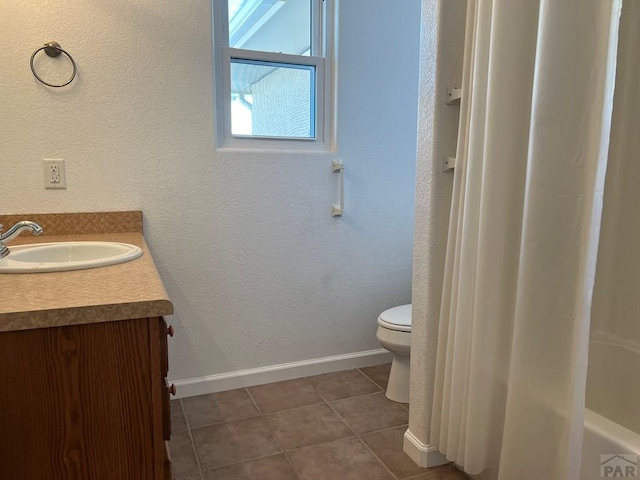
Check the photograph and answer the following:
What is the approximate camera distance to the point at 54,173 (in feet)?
6.29

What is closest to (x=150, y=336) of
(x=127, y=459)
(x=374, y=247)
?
(x=127, y=459)

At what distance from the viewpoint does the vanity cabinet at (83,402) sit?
0.89 m

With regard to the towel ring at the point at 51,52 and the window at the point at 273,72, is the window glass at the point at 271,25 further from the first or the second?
the towel ring at the point at 51,52

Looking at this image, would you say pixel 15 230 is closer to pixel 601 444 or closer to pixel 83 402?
pixel 83 402

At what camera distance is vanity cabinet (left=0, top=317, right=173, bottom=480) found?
894mm

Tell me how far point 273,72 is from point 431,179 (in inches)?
44.5

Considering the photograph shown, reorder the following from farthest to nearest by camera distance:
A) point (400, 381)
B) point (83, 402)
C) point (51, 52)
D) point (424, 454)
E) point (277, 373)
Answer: point (277, 373)
point (400, 381)
point (51, 52)
point (424, 454)
point (83, 402)

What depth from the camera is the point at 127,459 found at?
97 centimetres

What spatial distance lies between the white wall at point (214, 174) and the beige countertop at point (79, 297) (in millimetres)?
930

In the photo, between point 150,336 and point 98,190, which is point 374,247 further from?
point 150,336

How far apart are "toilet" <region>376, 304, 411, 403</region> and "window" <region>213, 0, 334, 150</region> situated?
3.07ft

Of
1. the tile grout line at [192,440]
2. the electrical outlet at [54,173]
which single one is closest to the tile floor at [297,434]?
the tile grout line at [192,440]

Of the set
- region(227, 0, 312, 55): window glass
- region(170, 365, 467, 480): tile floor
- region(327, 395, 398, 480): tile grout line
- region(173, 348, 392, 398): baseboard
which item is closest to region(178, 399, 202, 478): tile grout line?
region(170, 365, 467, 480): tile floor

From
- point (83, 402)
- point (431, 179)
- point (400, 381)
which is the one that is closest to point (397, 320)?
point (400, 381)
